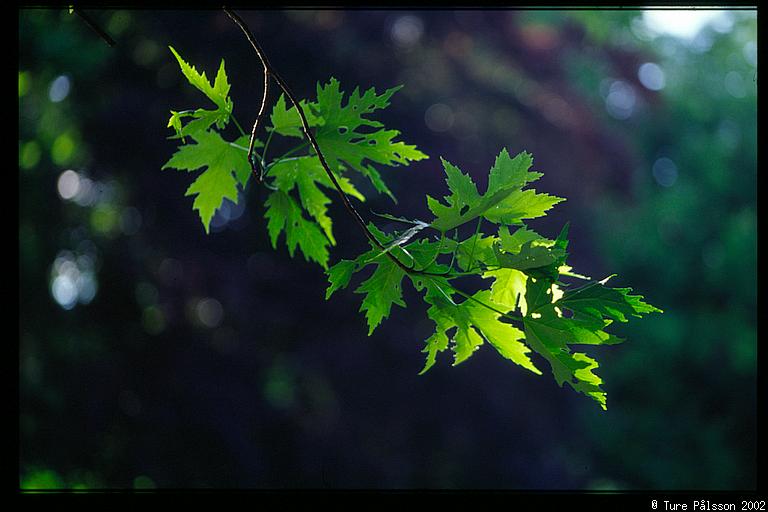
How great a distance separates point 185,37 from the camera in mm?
5551

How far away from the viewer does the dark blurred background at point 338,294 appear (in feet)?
18.8

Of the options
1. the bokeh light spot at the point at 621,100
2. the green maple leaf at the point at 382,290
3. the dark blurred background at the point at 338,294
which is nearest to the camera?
the green maple leaf at the point at 382,290

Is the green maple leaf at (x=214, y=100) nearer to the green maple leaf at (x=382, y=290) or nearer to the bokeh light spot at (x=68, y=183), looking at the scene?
the green maple leaf at (x=382, y=290)

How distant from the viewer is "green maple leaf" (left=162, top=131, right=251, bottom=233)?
1148mm

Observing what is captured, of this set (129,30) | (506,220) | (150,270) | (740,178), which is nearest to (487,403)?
(150,270)

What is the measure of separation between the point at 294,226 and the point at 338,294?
182 inches

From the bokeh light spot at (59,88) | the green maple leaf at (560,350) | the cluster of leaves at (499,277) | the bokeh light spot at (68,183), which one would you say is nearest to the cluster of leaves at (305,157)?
the cluster of leaves at (499,277)

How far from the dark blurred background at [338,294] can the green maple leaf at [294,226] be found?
4.38m

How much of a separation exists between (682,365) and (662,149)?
248 centimetres

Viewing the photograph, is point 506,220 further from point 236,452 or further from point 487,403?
point 487,403

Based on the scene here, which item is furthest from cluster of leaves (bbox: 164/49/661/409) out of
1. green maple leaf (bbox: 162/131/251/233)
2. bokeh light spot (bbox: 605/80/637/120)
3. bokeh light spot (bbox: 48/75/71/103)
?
bokeh light spot (bbox: 605/80/637/120)

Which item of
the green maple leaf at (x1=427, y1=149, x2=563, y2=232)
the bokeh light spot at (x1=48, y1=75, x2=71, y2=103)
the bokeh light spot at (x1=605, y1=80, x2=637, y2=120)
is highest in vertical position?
the bokeh light spot at (x1=605, y1=80, x2=637, y2=120)

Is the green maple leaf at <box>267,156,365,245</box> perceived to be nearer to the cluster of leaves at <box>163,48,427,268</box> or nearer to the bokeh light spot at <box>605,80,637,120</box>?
the cluster of leaves at <box>163,48,427,268</box>

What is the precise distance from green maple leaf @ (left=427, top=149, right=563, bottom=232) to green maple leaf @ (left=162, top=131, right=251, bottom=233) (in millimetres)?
386
